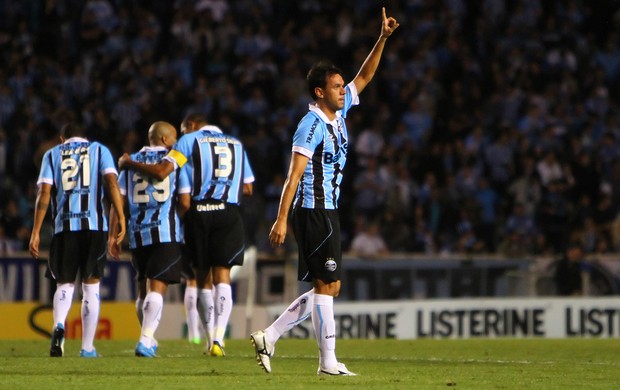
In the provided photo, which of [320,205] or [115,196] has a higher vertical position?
[115,196]

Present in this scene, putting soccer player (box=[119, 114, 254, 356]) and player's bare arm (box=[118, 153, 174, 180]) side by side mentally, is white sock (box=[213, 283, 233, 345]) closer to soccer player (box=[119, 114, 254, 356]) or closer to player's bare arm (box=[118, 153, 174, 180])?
soccer player (box=[119, 114, 254, 356])

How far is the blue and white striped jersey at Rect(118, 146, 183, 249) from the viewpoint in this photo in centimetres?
1227

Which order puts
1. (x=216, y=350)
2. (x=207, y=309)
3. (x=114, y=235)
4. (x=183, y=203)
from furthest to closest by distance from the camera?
(x=207, y=309) → (x=114, y=235) → (x=183, y=203) → (x=216, y=350)

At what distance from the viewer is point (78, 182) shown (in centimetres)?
1226

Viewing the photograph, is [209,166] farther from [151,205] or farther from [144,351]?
[144,351]

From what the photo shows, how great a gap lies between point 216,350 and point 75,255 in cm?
156

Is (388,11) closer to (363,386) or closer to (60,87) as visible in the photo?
(60,87)

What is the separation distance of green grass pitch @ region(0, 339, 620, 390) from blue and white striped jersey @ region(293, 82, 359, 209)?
128 centimetres

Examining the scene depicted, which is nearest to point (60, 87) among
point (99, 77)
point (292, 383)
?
point (99, 77)

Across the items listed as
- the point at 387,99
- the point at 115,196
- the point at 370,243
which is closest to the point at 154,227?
the point at 115,196

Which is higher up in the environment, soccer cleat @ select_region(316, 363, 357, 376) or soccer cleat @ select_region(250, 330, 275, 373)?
soccer cleat @ select_region(250, 330, 275, 373)

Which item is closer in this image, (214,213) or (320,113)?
(320,113)

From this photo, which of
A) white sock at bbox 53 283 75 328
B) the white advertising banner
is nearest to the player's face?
white sock at bbox 53 283 75 328

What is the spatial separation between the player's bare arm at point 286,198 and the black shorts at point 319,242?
30cm
